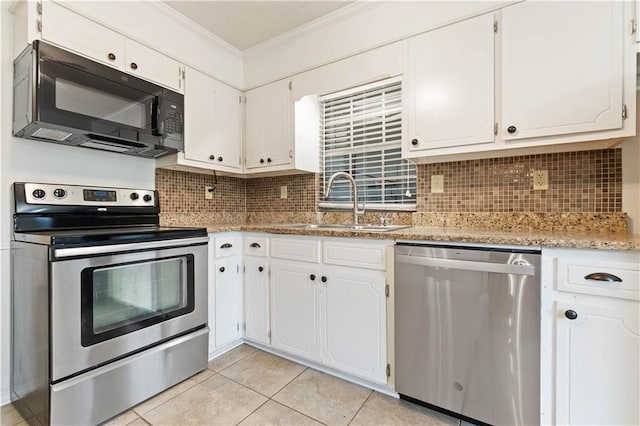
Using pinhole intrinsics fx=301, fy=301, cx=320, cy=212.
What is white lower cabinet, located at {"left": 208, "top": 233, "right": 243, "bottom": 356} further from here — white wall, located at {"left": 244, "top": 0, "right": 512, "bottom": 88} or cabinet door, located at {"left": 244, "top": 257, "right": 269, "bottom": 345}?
white wall, located at {"left": 244, "top": 0, "right": 512, "bottom": 88}

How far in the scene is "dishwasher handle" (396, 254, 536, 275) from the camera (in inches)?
49.5

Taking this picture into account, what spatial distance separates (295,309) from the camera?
6.40 feet

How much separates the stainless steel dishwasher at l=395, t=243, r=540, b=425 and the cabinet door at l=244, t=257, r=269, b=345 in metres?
0.95

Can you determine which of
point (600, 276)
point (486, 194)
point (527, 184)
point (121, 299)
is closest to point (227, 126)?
point (121, 299)

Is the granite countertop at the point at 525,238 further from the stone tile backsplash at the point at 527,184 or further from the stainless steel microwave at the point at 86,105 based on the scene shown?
the stainless steel microwave at the point at 86,105

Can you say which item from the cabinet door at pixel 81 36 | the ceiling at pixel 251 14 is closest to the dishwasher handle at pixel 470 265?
the ceiling at pixel 251 14

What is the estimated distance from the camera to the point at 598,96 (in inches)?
54.6

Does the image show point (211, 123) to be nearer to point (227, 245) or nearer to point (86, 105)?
point (86, 105)

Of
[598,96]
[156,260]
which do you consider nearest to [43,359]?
[156,260]

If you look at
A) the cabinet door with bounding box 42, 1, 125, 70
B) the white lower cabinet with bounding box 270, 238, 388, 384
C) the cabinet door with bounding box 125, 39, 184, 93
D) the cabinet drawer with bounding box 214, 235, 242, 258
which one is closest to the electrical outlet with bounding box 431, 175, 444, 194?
the white lower cabinet with bounding box 270, 238, 388, 384

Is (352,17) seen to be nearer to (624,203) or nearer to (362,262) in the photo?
(362,262)

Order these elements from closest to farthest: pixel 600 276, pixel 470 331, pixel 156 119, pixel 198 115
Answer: pixel 600 276 → pixel 470 331 → pixel 156 119 → pixel 198 115

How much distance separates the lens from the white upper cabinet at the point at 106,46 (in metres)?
1.55

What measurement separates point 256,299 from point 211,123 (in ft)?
4.60
